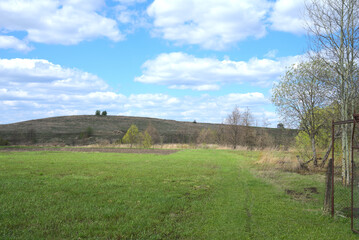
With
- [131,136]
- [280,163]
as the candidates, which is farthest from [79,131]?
[280,163]

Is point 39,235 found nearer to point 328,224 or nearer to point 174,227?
point 174,227

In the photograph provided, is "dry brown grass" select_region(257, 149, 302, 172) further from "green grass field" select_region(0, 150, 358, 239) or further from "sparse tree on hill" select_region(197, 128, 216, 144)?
"sparse tree on hill" select_region(197, 128, 216, 144)

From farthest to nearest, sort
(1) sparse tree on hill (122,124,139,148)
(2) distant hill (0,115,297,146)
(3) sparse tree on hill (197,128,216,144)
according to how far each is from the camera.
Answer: (2) distant hill (0,115,297,146) → (3) sparse tree on hill (197,128,216,144) → (1) sparse tree on hill (122,124,139,148)

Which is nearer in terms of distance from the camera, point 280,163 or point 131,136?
point 280,163

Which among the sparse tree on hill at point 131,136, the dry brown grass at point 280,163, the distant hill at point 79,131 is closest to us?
the dry brown grass at point 280,163

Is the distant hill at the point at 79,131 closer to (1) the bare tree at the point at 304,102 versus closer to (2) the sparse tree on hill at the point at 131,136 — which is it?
(2) the sparse tree on hill at the point at 131,136

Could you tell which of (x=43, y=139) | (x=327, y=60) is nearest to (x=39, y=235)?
(x=327, y=60)

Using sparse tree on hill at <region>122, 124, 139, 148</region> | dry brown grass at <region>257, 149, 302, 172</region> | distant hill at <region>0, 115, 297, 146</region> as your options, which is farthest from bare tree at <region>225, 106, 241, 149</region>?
dry brown grass at <region>257, 149, 302, 172</region>

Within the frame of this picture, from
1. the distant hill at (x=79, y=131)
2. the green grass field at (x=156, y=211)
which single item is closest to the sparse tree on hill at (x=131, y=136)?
the distant hill at (x=79, y=131)

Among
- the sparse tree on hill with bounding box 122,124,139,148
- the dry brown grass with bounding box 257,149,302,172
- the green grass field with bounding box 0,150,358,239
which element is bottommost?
the green grass field with bounding box 0,150,358,239

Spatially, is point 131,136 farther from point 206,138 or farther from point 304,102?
point 304,102

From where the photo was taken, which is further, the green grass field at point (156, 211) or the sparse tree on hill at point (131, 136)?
the sparse tree on hill at point (131, 136)

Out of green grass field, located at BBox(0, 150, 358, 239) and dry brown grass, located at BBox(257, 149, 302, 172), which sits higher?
dry brown grass, located at BBox(257, 149, 302, 172)

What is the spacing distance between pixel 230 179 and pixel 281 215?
564 cm
